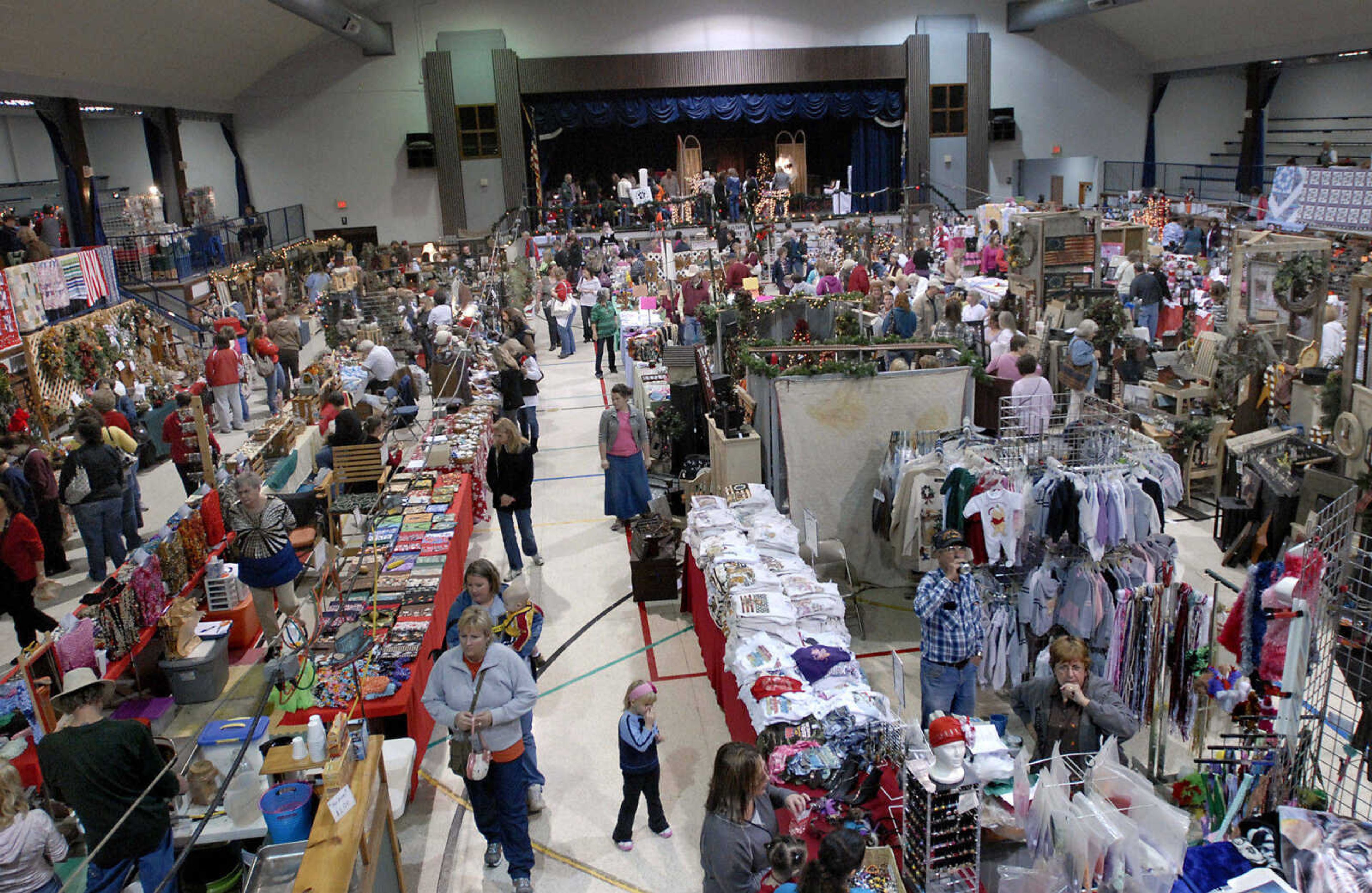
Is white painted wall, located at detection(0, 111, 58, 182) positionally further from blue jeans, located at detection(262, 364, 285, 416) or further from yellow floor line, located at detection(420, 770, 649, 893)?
yellow floor line, located at detection(420, 770, 649, 893)

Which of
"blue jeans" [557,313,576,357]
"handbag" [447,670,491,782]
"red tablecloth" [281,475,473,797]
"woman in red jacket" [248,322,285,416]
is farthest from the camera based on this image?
"blue jeans" [557,313,576,357]

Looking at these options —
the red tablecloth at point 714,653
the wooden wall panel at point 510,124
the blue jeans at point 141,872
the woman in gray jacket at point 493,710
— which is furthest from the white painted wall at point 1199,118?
the blue jeans at point 141,872

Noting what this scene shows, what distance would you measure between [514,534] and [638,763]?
3.42 metres

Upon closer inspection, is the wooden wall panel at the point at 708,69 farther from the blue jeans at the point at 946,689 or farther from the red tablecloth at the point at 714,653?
the blue jeans at the point at 946,689

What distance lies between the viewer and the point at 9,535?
6883 millimetres

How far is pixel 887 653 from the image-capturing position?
6.62 meters

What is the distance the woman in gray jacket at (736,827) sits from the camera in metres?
3.53

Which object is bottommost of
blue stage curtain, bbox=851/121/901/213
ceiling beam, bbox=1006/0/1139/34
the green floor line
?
the green floor line

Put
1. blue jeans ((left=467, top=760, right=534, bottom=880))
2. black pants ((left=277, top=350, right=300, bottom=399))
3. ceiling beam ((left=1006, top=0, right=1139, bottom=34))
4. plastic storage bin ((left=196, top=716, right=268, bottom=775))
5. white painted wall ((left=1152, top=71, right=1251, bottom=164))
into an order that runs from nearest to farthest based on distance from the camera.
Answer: blue jeans ((left=467, top=760, right=534, bottom=880))
plastic storage bin ((left=196, top=716, right=268, bottom=775))
black pants ((left=277, top=350, right=300, bottom=399))
ceiling beam ((left=1006, top=0, right=1139, bottom=34))
white painted wall ((left=1152, top=71, right=1251, bottom=164))

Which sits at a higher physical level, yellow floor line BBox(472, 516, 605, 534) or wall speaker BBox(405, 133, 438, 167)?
wall speaker BBox(405, 133, 438, 167)

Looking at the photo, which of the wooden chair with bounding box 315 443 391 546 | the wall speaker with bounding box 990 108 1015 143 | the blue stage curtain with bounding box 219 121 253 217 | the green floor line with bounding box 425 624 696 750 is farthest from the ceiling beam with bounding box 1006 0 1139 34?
the green floor line with bounding box 425 624 696 750

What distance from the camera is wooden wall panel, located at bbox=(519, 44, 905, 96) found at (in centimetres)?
2536

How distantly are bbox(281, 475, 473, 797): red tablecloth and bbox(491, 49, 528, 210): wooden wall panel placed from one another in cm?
1969

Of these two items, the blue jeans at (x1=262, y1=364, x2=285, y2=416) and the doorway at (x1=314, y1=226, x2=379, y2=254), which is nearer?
the blue jeans at (x1=262, y1=364, x2=285, y2=416)
